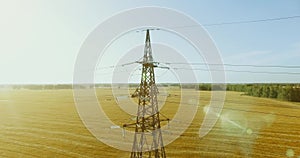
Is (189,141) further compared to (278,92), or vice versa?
(278,92)

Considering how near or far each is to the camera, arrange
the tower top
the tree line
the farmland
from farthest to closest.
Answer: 1. the tree line
2. the farmland
3. the tower top

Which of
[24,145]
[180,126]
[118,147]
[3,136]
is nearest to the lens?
[118,147]

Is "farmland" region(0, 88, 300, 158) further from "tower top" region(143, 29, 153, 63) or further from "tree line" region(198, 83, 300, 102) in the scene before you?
"tree line" region(198, 83, 300, 102)

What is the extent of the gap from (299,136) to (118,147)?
26.3 m

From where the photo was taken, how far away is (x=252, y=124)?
49844 millimetres

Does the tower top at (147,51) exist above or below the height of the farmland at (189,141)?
above

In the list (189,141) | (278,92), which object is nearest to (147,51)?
(189,141)

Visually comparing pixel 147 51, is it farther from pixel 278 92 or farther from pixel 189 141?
pixel 278 92

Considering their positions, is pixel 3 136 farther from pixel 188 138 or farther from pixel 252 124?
pixel 252 124

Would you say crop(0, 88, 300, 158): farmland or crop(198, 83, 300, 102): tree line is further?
crop(198, 83, 300, 102): tree line

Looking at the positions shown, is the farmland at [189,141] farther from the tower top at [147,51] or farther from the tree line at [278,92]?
the tree line at [278,92]

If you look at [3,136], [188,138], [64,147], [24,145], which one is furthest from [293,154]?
[3,136]

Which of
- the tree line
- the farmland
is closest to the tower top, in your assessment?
the farmland

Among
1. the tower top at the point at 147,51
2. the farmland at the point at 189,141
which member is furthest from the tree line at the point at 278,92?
the tower top at the point at 147,51
